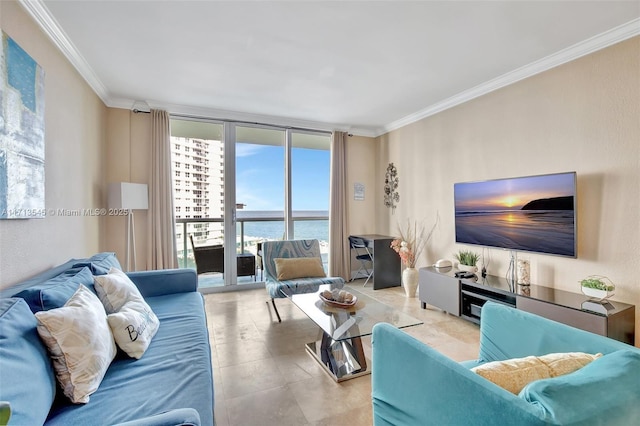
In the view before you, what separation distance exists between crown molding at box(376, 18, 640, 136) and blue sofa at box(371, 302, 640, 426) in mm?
2423

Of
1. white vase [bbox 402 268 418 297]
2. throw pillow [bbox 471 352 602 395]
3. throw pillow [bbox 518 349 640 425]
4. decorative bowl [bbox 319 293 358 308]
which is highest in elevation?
throw pillow [bbox 518 349 640 425]

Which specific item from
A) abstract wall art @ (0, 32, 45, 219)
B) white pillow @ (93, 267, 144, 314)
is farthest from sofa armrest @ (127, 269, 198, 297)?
abstract wall art @ (0, 32, 45, 219)

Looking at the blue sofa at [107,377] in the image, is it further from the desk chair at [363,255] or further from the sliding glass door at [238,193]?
the desk chair at [363,255]

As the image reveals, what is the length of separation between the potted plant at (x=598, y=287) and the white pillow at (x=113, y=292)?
127 inches

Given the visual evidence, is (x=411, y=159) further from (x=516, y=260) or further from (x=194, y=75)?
(x=194, y=75)

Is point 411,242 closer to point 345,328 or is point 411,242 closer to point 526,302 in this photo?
point 526,302

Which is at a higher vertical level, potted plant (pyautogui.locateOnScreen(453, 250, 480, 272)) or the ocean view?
the ocean view

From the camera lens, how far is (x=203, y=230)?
13.9 feet

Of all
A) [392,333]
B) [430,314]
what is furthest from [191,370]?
[430,314]

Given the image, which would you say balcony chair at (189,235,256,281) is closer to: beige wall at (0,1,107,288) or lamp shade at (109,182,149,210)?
lamp shade at (109,182,149,210)

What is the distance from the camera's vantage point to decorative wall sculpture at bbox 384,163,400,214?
4.78 meters

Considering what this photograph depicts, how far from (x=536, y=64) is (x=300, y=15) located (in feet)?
7.47

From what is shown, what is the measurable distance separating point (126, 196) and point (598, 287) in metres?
4.51

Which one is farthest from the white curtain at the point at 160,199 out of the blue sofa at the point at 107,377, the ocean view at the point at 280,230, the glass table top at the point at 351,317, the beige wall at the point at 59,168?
the glass table top at the point at 351,317
